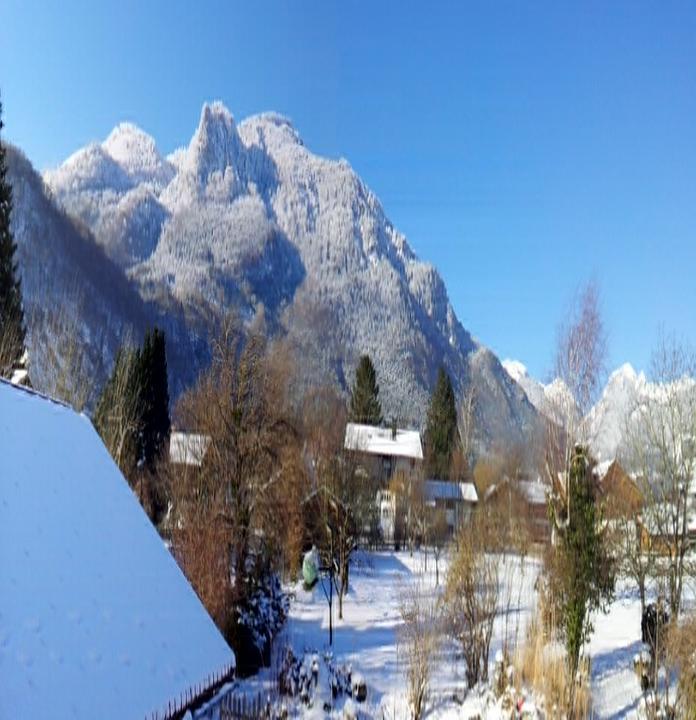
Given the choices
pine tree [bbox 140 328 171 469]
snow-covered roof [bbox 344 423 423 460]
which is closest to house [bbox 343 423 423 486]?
snow-covered roof [bbox 344 423 423 460]

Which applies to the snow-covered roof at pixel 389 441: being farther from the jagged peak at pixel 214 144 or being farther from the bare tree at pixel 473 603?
the jagged peak at pixel 214 144

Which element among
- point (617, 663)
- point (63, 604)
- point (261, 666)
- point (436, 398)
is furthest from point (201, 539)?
point (436, 398)

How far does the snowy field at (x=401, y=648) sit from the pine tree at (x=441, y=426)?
20176mm

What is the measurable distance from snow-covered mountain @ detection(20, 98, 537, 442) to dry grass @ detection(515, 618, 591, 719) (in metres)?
73.7

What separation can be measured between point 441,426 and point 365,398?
20.8 feet

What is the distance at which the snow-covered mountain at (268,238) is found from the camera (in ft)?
309

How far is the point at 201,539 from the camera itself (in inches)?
458

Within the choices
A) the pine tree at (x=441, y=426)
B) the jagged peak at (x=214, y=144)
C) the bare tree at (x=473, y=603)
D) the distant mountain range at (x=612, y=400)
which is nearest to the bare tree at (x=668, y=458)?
the distant mountain range at (x=612, y=400)

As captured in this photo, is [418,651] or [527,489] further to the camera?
[527,489]

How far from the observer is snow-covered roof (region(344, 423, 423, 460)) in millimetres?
37562

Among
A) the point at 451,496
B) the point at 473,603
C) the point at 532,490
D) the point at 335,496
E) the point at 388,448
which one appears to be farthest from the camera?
the point at 532,490

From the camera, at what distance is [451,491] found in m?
37.6

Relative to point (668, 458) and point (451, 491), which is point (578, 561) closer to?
point (668, 458)

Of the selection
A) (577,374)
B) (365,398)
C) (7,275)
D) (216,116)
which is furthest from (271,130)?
(577,374)
